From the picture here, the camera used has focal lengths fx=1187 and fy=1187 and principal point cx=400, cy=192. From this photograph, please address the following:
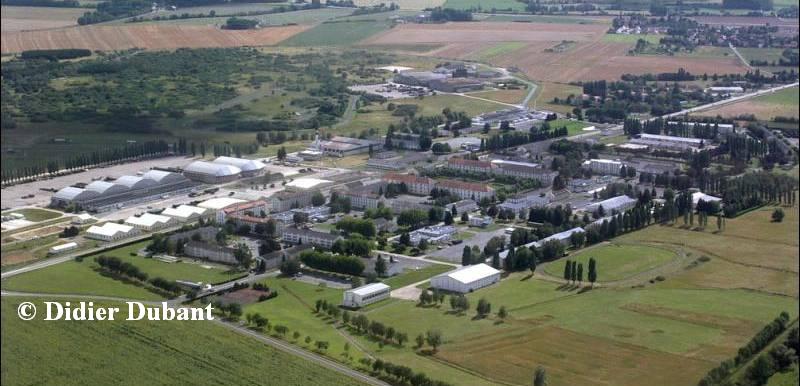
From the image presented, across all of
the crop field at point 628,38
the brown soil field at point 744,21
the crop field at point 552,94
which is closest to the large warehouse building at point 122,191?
the crop field at point 552,94

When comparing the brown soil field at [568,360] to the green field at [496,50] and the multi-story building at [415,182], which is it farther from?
the green field at [496,50]

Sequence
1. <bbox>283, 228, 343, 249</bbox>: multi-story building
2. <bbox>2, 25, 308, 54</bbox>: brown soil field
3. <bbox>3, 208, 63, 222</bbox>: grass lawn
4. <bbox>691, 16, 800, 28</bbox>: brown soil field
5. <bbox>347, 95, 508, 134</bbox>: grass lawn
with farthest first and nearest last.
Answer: <bbox>691, 16, 800, 28</bbox>: brown soil field, <bbox>2, 25, 308, 54</bbox>: brown soil field, <bbox>347, 95, 508, 134</bbox>: grass lawn, <bbox>3, 208, 63, 222</bbox>: grass lawn, <bbox>283, 228, 343, 249</bbox>: multi-story building

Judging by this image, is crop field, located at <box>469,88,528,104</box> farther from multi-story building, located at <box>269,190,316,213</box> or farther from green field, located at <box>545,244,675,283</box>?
green field, located at <box>545,244,675,283</box>

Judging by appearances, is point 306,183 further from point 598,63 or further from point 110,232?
point 598,63

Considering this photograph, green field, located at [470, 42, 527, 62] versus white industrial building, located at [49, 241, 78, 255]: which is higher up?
green field, located at [470, 42, 527, 62]

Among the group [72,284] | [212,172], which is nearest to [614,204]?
[212,172]

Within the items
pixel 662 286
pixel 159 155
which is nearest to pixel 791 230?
pixel 662 286

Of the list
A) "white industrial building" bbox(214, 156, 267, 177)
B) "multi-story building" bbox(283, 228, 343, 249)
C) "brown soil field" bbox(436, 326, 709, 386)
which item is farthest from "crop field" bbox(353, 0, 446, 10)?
"brown soil field" bbox(436, 326, 709, 386)
